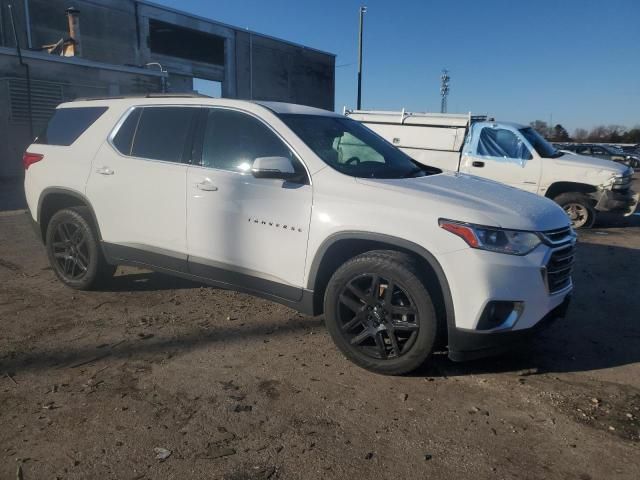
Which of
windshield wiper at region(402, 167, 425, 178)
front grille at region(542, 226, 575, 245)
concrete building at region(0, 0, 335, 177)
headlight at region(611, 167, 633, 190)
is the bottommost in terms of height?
headlight at region(611, 167, 633, 190)

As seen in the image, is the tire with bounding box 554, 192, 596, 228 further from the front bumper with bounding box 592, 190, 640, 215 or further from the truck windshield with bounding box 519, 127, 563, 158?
the truck windshield with bounding box 519, 127, 563, 158

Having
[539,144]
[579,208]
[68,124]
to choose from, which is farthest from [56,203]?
[579,208]

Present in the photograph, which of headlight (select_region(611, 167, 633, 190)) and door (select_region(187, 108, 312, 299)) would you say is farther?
headlight (select_region(611, 167, 633, 190))

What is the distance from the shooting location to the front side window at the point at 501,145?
31.2 ft

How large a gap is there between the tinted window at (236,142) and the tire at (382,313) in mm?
1018

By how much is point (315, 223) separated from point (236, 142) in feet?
3.39

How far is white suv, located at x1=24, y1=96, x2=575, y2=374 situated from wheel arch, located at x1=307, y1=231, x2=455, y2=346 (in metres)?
0.01

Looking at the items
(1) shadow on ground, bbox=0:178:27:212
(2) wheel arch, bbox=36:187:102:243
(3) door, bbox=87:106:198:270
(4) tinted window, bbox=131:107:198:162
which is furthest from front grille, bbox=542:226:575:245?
(1) shadow on ground, bbox=0:178:27:212

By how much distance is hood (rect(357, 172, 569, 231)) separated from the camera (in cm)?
311

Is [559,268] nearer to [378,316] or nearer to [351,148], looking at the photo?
[378,316]

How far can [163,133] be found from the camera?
14.3 ft

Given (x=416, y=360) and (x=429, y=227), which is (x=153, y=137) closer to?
(x=429, y=227)

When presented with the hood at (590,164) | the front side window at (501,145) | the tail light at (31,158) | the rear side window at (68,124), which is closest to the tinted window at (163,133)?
the rear side window at (68,124)

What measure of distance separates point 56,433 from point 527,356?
3.15 meters
